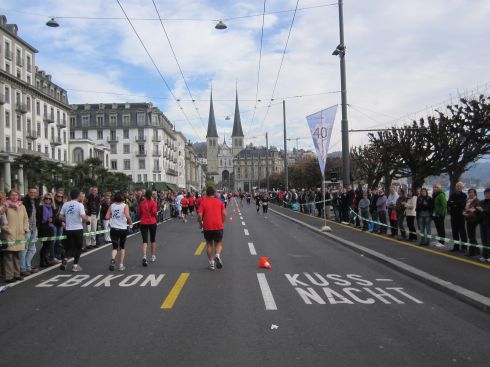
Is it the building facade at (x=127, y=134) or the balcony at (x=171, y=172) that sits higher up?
the building facade at (x=127, y=134)

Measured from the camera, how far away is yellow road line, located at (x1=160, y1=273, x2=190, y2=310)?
702 cm

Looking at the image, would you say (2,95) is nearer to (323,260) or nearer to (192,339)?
(323,260)

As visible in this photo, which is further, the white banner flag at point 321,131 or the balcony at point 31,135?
the balcony at point 31,135

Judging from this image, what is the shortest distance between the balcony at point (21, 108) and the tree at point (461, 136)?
47.2 m

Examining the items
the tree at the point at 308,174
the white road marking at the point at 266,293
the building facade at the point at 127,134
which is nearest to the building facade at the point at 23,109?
the building facade at the point at 127,134

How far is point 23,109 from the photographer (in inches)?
2394

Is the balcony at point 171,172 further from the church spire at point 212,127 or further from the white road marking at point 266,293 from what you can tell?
the white road marking at point 266,293

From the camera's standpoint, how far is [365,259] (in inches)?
473

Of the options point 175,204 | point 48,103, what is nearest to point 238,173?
point 48,103

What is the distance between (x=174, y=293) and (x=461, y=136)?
99.6 feet

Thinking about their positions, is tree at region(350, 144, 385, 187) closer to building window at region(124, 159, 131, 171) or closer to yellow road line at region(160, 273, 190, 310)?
yellow road line at region(160, 273, 190, 310)

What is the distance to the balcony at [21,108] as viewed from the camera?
5997 centimetres

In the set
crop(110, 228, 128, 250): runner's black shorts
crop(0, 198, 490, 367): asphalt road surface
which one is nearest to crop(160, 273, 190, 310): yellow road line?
crop(0, 198, 490, 367): asphalt road surface

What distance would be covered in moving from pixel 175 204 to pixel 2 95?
3401cm
